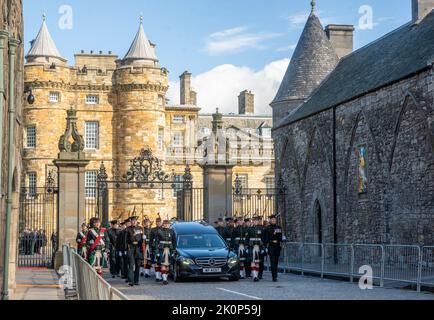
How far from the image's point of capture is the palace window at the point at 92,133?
63156mm

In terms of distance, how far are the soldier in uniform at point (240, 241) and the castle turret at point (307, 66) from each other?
18.9 meters

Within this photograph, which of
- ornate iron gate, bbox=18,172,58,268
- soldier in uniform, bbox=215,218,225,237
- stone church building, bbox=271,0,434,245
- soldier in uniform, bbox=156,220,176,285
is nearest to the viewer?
soldier in uniform, bbox=156,220,176,285

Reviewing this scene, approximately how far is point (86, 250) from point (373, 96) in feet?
42.1

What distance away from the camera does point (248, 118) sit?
88375 millimetres

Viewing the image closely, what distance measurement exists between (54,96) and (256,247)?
4081 cm

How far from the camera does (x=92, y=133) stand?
63.3 meters

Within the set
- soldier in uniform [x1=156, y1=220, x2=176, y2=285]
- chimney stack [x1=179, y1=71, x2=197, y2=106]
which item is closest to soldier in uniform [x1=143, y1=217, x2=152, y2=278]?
soldier in uniform [x1=156, y1=220, x2=176, y2=285]

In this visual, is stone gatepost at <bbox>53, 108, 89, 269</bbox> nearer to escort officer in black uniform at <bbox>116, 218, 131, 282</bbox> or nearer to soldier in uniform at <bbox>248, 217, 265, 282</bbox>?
escort officer in black uniform at <bbox>116, 218, 131, 282</bbox>

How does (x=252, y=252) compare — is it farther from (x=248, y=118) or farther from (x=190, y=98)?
(x=248, y=118)

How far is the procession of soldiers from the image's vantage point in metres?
21.8

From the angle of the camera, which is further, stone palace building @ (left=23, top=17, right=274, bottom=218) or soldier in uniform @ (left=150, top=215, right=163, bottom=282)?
stone palace building @ (left=23, top=17, right=274, bottom=218)

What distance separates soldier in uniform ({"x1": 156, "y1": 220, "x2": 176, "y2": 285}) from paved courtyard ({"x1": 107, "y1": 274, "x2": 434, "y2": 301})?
521 millimetres

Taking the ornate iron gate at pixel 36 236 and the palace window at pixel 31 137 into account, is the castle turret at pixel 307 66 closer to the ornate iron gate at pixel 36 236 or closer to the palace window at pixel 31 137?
the ornate iron gate at pixel 36 236
